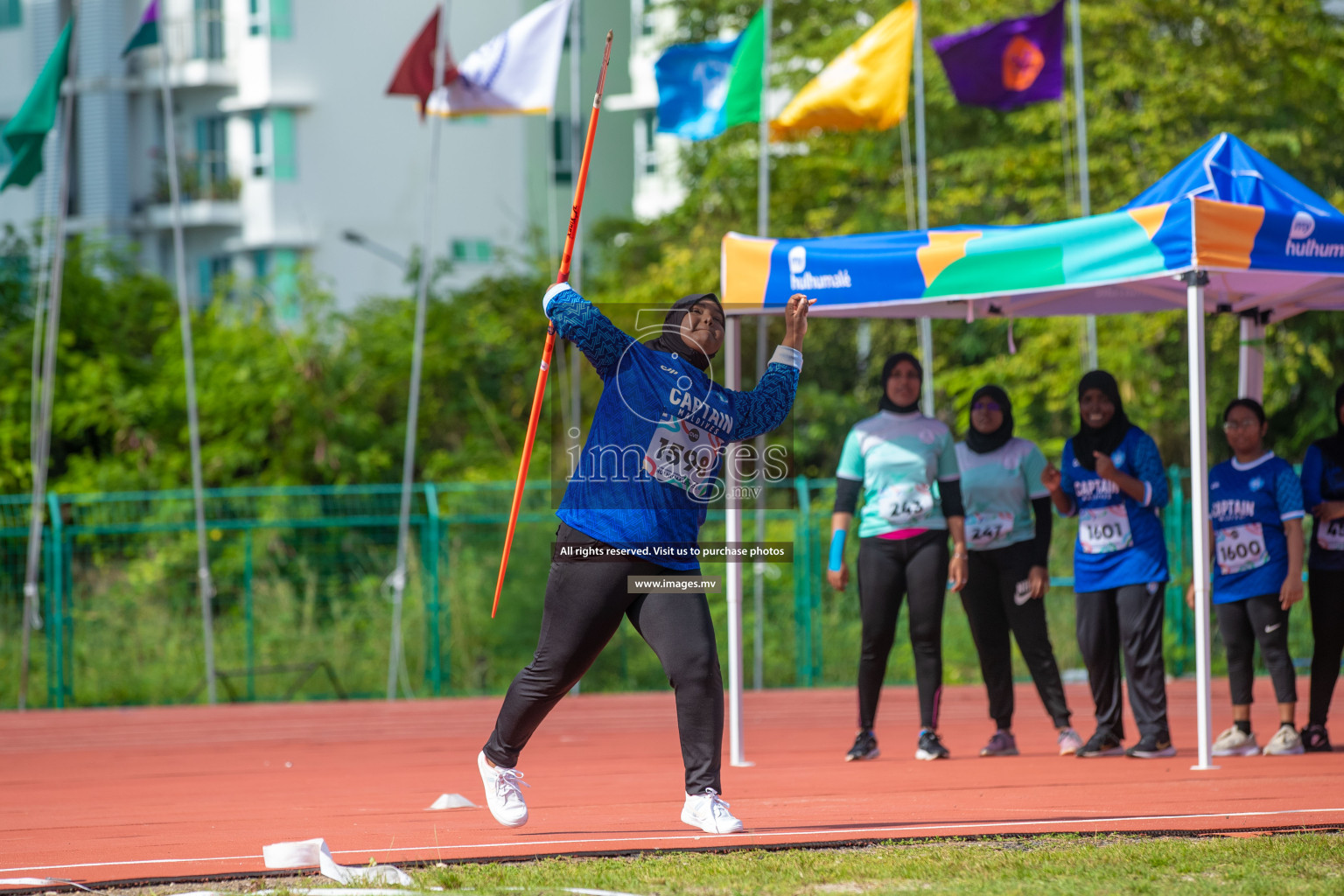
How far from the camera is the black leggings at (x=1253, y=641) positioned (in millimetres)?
8445

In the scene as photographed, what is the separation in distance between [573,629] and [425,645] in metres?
9.94

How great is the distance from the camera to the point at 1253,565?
846cm

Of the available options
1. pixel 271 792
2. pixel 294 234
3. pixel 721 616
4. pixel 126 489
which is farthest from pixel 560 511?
pixel 294 234

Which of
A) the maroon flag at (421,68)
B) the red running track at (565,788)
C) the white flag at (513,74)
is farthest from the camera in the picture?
the maroon flag at (421,68)

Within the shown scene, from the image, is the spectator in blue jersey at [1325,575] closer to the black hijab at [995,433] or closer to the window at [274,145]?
the black hijab at [995,433]

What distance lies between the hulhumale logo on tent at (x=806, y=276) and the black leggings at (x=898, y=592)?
4.48 ft

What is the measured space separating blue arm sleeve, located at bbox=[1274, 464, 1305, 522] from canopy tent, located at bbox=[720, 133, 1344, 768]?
88 centimetres

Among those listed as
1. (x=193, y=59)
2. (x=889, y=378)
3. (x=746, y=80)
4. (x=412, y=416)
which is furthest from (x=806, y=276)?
(x=193, y=59)

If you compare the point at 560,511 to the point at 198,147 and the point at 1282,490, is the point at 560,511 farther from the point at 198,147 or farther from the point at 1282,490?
the point at 198,147

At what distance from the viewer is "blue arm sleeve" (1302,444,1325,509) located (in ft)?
27.7

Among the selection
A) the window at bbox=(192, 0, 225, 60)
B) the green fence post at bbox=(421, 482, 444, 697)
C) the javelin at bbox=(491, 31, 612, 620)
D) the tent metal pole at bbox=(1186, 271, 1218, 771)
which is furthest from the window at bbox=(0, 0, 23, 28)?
the tent metal pole at bbox=(1186, 271, 1218, 771)

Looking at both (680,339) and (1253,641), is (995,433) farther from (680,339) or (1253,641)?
(680,339)

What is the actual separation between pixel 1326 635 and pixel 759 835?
4.47 meters

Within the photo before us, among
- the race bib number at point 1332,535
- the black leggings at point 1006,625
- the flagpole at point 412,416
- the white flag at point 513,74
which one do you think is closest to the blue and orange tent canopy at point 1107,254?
the race bib number at point 1332,535
